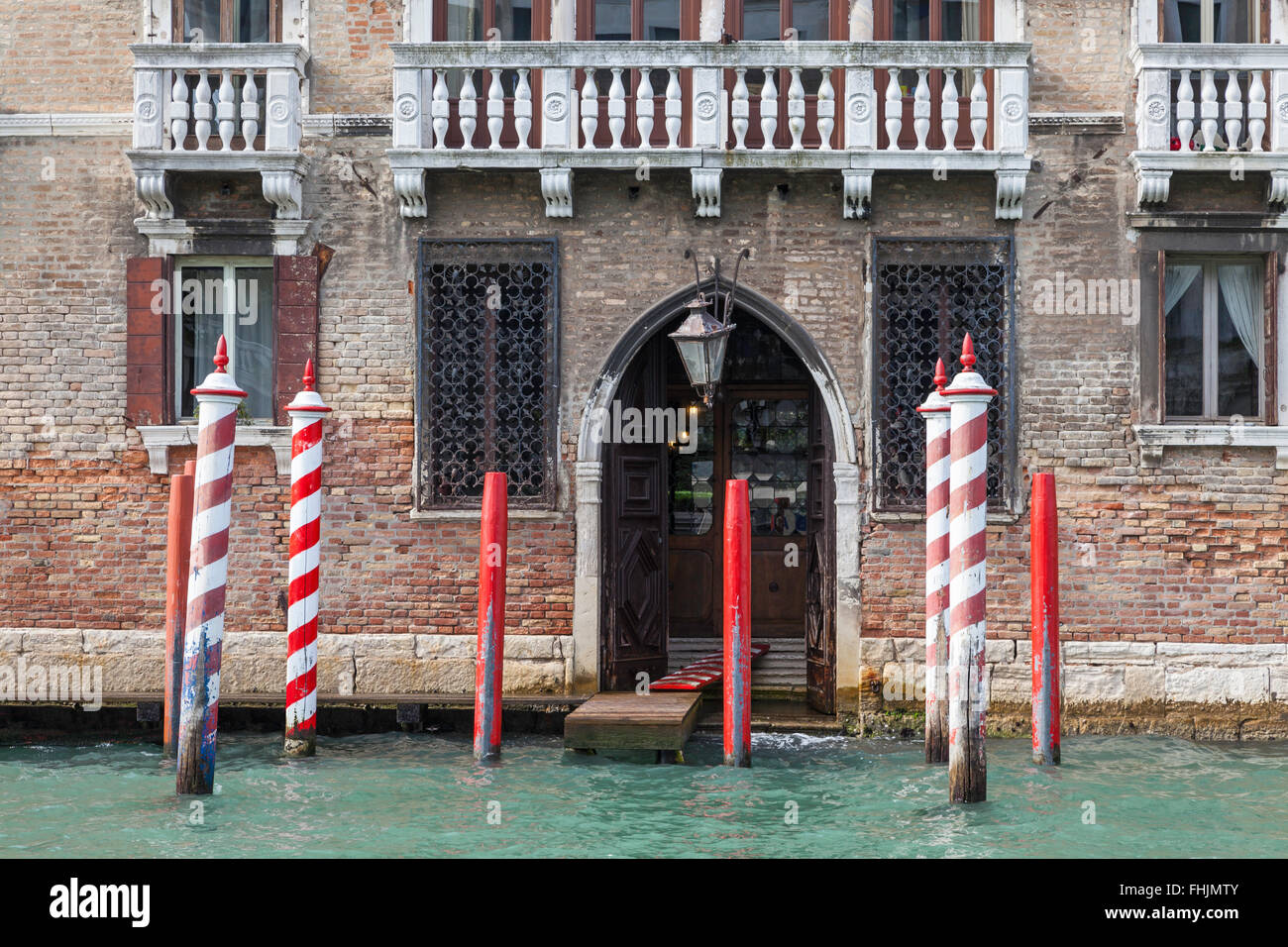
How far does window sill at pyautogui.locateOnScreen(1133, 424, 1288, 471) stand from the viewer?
979 cm

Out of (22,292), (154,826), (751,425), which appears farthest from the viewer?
(751,425)

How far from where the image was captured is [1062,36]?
10070 millimetres

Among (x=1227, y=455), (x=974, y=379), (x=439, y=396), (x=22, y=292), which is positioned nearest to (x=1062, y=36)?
(x=1227, y=455)

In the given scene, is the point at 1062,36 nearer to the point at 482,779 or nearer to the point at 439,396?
the point at 439,396

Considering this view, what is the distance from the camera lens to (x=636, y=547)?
1070 centimetres

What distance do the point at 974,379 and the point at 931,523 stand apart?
1.08 m

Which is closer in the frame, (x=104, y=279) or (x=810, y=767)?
(x=810, y=767)

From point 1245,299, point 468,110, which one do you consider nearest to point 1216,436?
point 1245,299

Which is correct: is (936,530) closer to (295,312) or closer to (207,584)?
(207,584)

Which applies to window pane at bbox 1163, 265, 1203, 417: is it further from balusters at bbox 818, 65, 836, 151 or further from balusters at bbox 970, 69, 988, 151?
balusters at bbox 818, 65, 836, 151

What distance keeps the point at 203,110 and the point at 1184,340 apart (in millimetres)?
7919

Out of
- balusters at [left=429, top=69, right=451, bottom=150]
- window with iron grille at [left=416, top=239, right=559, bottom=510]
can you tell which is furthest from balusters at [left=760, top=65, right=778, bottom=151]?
balusters at [left=429, top=69, right=451, bottom=150]

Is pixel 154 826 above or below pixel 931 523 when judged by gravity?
below

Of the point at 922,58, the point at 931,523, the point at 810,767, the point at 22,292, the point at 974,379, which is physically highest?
the point at 922,58
